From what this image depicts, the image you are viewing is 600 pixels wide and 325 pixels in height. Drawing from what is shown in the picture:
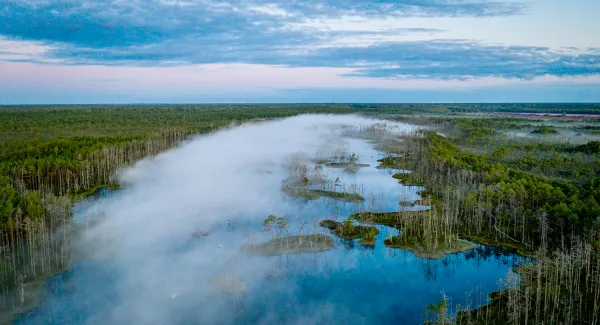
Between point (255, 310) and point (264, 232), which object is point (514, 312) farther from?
point (264, 232)

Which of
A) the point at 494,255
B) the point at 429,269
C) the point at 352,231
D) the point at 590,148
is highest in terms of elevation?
the point at 590,148

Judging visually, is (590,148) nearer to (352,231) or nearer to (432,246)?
(432,246)

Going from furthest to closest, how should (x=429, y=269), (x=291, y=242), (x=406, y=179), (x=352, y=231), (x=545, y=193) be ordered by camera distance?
(x=406, y=179)
(x=545, y=193)
(x=352, y=231)
(x=291, y=242)
(x=429, y=269)

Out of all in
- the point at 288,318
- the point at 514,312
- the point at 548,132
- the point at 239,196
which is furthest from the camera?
the point at 548,132

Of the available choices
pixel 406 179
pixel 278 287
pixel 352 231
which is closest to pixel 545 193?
pixel 352 231

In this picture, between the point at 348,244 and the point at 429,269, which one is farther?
the point at 348,244

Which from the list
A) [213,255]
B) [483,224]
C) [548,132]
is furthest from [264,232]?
[548,132]
